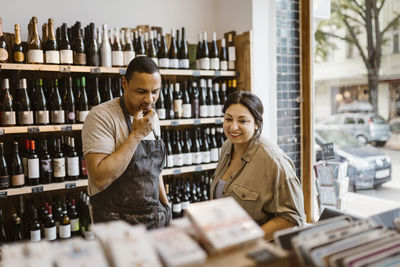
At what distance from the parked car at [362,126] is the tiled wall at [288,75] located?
0.37m

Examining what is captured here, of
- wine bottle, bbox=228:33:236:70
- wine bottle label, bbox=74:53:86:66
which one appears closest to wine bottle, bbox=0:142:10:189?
wine bottle label, bbox=74:53:86:66

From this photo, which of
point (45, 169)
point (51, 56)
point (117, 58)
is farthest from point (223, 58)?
point (45, 169)

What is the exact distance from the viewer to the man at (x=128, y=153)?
1.94 m

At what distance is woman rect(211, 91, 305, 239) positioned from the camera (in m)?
1.79

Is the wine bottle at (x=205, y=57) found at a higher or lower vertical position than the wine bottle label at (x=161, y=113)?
higher

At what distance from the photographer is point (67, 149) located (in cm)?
350

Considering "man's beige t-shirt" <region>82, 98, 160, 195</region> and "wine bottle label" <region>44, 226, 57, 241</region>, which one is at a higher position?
"man's beige t-shirt" <region>82, 98, 160, 195</region>

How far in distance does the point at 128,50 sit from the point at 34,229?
181 centimetres

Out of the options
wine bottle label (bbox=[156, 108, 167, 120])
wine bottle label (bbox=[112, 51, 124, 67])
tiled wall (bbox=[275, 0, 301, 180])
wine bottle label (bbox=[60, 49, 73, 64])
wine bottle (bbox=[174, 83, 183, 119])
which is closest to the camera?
wine bottle label (bbox=[60, 49, 73, 64])

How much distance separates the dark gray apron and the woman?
363 millimetres

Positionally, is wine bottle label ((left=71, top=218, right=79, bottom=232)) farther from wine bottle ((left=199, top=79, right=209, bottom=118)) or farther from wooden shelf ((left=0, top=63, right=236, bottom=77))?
wine bottle ((left=199, top=79, right=209, bottom=118))

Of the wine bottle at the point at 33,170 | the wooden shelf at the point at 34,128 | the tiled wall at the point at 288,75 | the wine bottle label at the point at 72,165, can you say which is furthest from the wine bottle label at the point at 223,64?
the wine bottle at the point at 33,170

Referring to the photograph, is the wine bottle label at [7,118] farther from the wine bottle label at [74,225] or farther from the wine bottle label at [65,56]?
the wine bottle label at [74,225]

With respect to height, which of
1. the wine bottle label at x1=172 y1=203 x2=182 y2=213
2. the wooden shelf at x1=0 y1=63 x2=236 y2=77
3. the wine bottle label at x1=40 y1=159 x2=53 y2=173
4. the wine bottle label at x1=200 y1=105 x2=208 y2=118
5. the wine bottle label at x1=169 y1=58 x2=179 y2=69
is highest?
the wine bottle label at x1=169 y1=58 x2=179 y2=69
